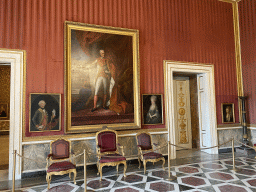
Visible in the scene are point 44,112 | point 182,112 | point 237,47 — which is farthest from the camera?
point 182,112

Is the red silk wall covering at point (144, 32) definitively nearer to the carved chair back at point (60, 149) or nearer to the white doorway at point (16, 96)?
the white doorway at point (16, 96)

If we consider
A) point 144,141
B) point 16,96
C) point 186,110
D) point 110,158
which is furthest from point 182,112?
point 16,96

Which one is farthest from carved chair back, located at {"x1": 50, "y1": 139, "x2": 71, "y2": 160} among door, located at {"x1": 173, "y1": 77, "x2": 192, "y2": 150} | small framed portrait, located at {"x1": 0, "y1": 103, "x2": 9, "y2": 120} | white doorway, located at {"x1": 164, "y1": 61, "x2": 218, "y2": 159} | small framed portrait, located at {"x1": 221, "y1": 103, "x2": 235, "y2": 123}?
small framed portrait, located at {"x1": 0, "y1": 103, "x2": 9, "y2": 120}

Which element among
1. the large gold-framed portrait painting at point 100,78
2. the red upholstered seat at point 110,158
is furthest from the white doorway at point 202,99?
the red upholstered seat at point 110,158

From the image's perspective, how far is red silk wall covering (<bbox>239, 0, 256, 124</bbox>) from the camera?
8.01 meters

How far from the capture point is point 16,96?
212 inches

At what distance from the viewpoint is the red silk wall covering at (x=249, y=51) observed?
8006 millimetres

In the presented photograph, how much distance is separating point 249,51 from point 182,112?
12.3 ft

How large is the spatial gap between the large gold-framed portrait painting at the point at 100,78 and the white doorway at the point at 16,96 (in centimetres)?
119

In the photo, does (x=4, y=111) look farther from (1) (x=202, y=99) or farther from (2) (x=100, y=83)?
(1) (x=202, y=99)

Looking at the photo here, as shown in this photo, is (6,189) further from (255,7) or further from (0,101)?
(0,101)

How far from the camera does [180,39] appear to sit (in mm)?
7570

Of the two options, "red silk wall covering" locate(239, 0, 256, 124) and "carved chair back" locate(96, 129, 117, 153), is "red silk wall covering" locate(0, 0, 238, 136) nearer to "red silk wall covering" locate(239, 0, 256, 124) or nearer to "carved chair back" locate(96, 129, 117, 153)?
"red silk wall covering" locate(239, 0, 256, 124)

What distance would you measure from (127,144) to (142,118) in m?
1.01
